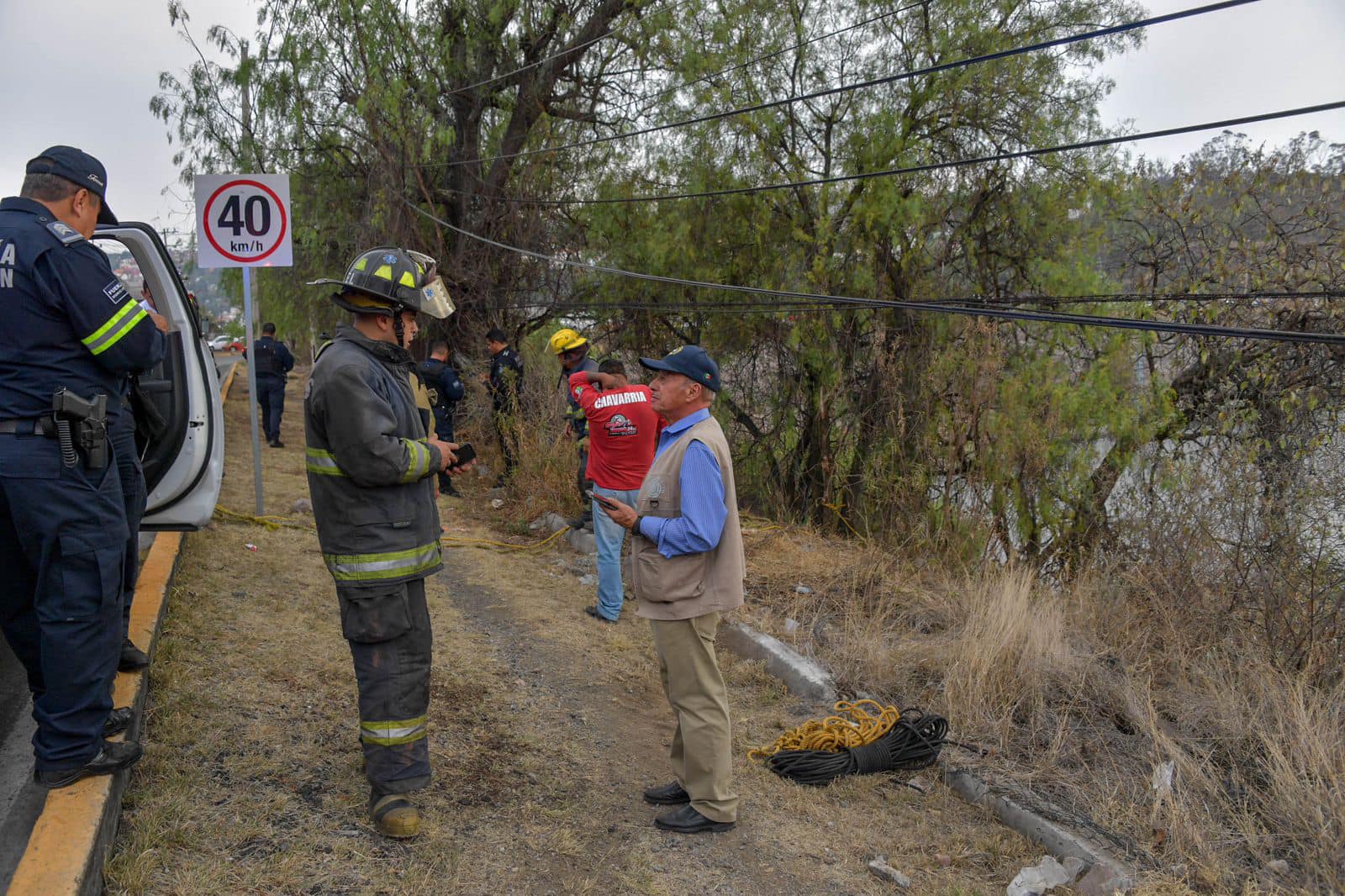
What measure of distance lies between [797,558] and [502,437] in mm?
4457

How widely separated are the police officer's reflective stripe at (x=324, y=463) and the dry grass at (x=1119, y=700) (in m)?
3.13

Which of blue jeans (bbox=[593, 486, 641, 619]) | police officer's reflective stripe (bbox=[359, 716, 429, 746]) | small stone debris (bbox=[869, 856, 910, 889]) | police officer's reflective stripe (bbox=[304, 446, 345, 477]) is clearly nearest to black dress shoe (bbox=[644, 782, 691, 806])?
small stone debris (bbox=[869, 856, 910, 889])

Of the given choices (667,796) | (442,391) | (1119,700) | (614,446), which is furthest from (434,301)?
(442,391)

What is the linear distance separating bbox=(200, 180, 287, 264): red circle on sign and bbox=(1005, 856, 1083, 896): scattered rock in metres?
7.32

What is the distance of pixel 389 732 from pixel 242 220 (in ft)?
19.9

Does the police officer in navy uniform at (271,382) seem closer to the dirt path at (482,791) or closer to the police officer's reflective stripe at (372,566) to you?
the dirt path at (482,791)

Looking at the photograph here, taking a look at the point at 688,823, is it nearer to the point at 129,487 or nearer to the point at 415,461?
the point at 415,461

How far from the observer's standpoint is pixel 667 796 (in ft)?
13.7

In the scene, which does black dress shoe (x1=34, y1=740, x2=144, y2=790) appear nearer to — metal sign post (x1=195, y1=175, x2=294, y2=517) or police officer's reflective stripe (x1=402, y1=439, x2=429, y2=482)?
police officer's reflective stripe (x1=402, y1=439, x2=429, y2=482)

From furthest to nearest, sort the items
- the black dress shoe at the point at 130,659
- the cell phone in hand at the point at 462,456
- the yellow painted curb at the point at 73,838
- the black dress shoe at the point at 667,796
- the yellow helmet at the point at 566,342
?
the yellow helmet at the point at 566,342
the black dress shoe at the point at 130,659
the black dress shoe at the point at 667,796
the cell phone in hand at the point at 462,456
the yellow painted curb at the point at 73,838

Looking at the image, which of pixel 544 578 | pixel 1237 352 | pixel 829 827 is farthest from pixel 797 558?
pixel 1237 352

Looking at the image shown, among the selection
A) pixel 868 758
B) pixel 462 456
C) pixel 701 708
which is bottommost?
pixel 868 758

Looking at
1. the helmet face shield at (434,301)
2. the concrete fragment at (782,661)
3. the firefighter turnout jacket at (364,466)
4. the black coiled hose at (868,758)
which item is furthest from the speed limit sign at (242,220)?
the black coiled hose at (868,758)

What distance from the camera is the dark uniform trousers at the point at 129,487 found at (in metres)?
3.97
